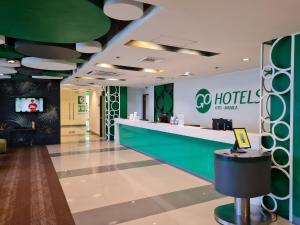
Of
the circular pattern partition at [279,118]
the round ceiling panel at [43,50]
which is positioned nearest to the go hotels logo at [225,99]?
the circular pattern partition at [279,118]

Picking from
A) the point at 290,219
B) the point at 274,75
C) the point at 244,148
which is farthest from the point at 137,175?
the point at 274,75

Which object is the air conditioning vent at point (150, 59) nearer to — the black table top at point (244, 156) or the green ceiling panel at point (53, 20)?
the green ceiling panel at point (53, 20)

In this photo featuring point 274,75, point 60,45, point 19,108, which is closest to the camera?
point 274,75

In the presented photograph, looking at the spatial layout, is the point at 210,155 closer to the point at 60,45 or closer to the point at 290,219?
the point at 290,219

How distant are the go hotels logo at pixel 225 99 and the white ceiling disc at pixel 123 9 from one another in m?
4.82

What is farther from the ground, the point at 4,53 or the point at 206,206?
the point at 4,53

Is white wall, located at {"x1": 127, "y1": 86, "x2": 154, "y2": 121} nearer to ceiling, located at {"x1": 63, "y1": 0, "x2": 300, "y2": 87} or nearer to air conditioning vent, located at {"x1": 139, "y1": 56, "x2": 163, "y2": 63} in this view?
air conditioning vent, located at {"x1": 139, "y1": 56, "x2": 163, "y2": 63}

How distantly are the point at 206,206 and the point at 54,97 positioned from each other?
9.01m

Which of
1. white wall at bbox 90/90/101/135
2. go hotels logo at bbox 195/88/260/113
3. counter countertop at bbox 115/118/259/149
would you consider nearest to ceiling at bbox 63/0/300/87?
counter countertop at bbox 115/118/259/149

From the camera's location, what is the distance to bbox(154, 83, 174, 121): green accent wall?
10.3m

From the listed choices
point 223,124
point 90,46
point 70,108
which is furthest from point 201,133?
point 70,108

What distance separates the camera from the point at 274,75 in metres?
3.44

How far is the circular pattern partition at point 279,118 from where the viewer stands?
3.28 metres

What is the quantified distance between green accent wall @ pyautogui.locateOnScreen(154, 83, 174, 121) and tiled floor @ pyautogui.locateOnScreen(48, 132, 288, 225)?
403 cm
